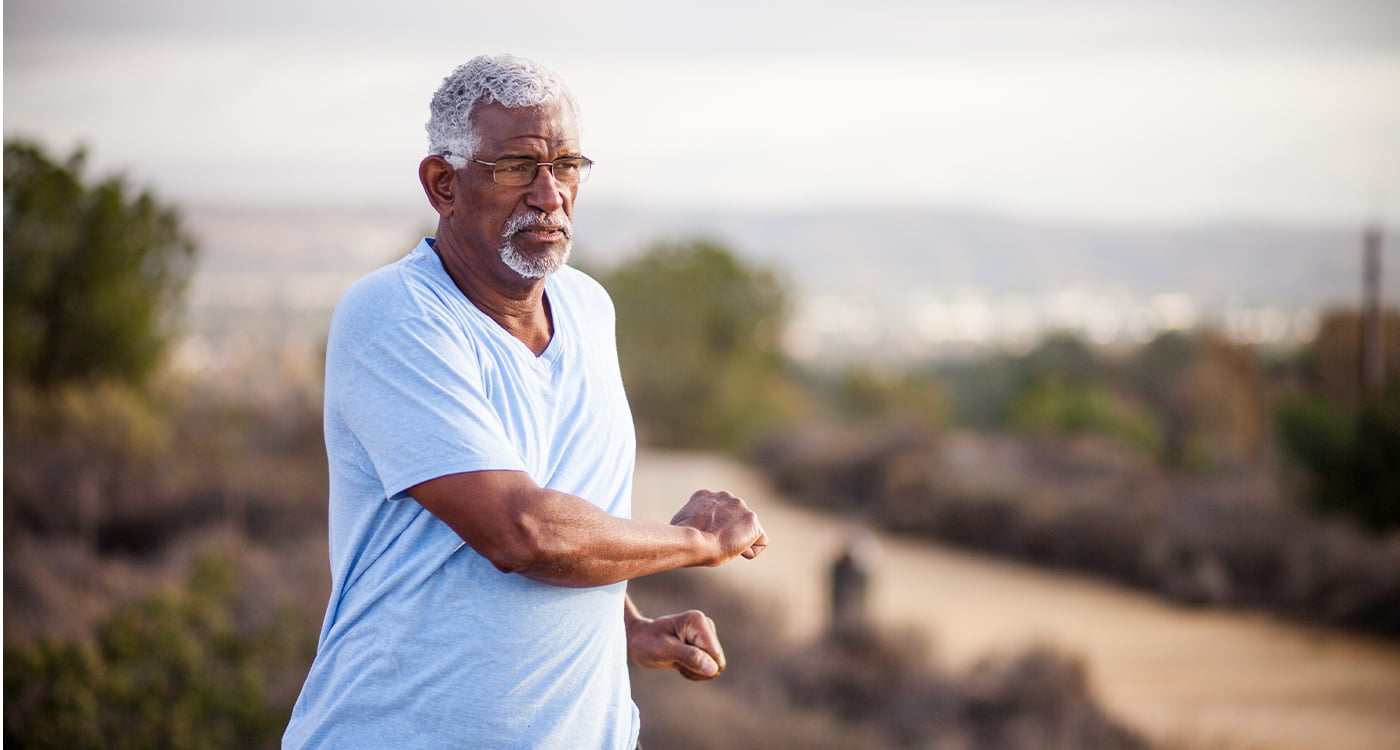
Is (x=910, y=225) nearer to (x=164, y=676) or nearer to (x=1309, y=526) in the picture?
(x=1309, y=526)

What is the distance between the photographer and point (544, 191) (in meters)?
1.59

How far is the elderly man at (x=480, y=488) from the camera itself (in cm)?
143

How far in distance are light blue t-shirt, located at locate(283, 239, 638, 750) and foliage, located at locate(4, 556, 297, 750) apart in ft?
10.1

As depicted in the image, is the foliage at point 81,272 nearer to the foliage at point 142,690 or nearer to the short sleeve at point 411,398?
the foliage at point 142,690

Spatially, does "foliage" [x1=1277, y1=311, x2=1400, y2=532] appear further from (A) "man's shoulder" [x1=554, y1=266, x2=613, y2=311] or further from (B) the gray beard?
(B) the gray beard

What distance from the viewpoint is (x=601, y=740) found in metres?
1.67

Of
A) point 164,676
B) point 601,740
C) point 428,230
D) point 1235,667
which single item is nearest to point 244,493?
point 164,676

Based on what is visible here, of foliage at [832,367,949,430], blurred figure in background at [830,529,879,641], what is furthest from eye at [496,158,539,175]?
foliage at [832,367,949,430]

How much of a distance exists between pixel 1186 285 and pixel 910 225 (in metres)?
12.4

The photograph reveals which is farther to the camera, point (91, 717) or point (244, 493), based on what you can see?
point (244, 493)

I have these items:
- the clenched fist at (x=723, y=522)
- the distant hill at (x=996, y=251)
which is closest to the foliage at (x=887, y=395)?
the clenched fist at (x=723, y=522)

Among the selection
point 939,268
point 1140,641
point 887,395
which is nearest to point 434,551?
point 1140,641

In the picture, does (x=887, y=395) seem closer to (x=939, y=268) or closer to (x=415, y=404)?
(x=415, y=404)

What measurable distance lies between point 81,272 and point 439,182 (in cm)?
803
